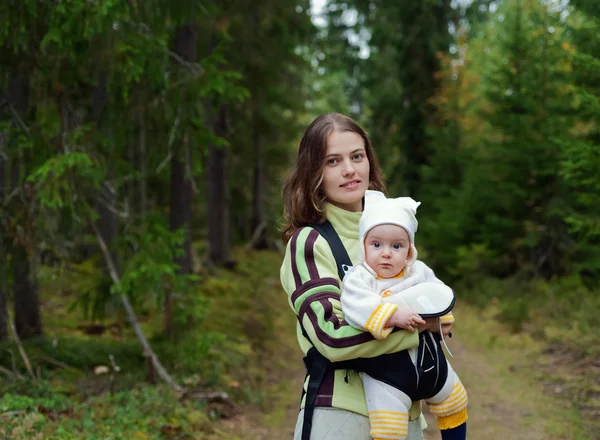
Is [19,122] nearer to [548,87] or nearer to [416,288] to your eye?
[416,288]

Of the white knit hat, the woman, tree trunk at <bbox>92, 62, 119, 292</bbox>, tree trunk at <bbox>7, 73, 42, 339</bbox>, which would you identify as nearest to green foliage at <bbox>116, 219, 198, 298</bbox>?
tree trunk at <bbox>92, 62, 119, 292</bbox>

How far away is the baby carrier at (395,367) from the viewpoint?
247cm

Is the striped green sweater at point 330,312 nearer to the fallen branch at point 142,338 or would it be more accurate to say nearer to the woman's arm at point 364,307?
the woman's arm at point 364,307

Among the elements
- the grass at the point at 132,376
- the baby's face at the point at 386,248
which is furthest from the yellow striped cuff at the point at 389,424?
the grass at the point at 132,376

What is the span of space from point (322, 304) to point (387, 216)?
1.43 feet

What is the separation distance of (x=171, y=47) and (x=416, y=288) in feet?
22.6

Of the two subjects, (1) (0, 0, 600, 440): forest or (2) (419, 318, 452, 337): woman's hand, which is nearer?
(2) (419, 318, 452, 337): woman's hand

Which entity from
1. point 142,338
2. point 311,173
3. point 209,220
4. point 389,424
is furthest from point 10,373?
point 209,220

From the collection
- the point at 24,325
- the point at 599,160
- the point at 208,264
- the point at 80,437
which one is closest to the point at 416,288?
the point at 80,437

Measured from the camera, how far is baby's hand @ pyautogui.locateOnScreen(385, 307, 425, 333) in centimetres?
237

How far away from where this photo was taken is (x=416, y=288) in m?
2.48

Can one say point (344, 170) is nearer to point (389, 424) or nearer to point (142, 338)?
point (389, 424)

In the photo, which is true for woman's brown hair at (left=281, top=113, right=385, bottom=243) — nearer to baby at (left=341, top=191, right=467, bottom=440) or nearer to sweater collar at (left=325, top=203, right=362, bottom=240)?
sweater collar at (left=325, top=203, right=362, bottom=240)

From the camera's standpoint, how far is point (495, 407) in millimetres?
7234
